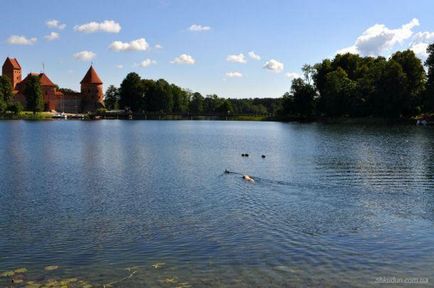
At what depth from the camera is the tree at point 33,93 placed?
5832 inches

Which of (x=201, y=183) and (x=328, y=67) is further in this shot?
(x=328, y=67)

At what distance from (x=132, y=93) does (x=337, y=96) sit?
90.7 m

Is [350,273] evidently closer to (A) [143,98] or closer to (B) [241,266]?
(B) [241,266]

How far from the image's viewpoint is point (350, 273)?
1226 cm

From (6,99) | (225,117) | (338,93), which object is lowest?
(225,117)

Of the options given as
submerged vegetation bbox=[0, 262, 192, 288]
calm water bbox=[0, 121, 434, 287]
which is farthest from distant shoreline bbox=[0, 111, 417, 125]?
submerged vegetation bbox=[0, 262, 192, 288]

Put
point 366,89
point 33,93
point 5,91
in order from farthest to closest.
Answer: point 33,93
point 5,91
point 366,89

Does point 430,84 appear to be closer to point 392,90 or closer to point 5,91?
point 392,90

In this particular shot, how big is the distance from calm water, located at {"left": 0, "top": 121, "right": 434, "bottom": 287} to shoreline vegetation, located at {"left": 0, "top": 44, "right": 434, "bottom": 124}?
71.3 metres

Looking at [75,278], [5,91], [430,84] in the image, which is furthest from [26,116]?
[75,278]

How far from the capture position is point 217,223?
17.7 metres

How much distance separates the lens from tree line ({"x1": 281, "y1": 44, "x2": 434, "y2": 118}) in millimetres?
100438

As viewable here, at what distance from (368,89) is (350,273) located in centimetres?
10539

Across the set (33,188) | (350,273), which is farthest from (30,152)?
(350,273)
